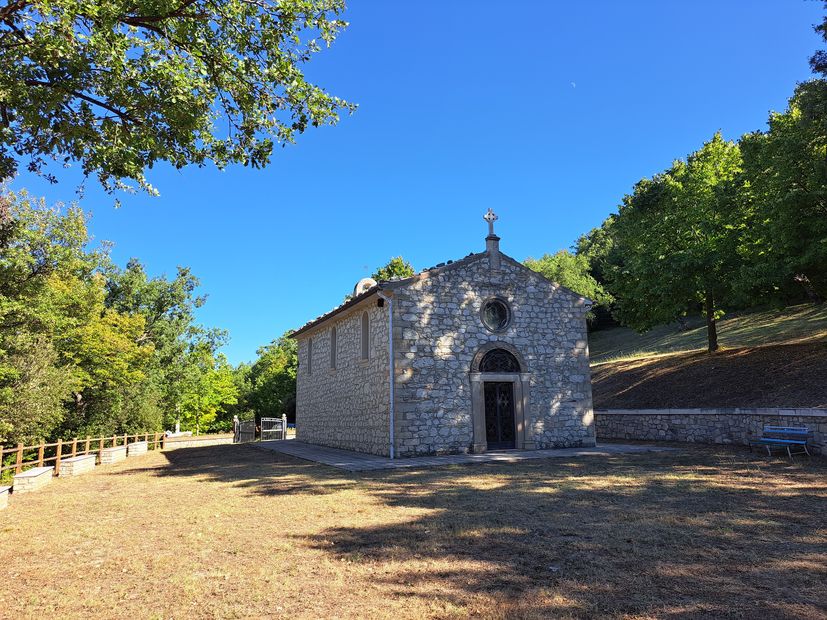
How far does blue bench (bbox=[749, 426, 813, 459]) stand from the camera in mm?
11430

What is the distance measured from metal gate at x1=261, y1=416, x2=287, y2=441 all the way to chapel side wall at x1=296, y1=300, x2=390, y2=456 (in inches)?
145

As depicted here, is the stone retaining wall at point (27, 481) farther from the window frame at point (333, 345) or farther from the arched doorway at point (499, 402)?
the arched doorway at point (499, 402)

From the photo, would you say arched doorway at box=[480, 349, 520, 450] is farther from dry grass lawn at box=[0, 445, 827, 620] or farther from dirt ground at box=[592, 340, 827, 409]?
dirt ground at box=[592, 340, 827, 409]

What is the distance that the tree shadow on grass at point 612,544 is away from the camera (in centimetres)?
377

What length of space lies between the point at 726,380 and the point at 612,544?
16.0 metres

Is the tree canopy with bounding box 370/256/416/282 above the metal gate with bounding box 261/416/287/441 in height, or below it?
above

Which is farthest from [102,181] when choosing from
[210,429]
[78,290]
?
[210,429]

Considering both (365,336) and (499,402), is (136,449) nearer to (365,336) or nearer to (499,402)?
(365,336)

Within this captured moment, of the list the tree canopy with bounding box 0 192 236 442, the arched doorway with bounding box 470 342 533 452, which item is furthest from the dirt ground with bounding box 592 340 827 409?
the tree canopy with bounding box 0 192 236 442

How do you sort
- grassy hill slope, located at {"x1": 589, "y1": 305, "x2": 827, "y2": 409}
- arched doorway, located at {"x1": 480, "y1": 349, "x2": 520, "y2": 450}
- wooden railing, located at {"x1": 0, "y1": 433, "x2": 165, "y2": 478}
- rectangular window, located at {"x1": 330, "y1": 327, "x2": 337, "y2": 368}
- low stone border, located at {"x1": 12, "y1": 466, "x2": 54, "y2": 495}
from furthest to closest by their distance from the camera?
1. rectangular window, located at {"x1": 330, "y1": 327, "x2": 337, "y2": 368}
2. grassy hill slope, located at {"x1": 589, "y1": 305, "x2": 827, "y2": 409}
3. arched doorway, located at {"x1": 480, "y1": 349, "x2": 520, "y2": 450}
4. wooden railing, located at {"x1": 0, "y1": 433, "x2": 165, "y2": 478}
5. low stone border, located at {"x1": 12, "y1": 466, "x2": 54, "y2": 495}

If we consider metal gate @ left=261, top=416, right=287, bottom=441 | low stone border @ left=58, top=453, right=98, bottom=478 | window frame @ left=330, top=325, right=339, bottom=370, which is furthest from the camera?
metal gate @ left=261, top=416, right=287, bottom=441

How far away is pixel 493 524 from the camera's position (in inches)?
237

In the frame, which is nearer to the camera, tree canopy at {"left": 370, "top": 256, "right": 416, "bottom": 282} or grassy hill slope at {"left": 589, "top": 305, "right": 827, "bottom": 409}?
grassy hill slope at {"left": 589, "top": 305, "right": 827, "bottom": 409}

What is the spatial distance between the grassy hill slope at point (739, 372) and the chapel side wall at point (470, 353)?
18.3 ft
